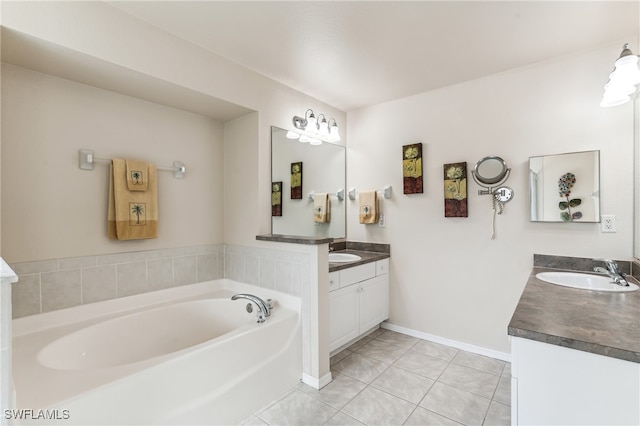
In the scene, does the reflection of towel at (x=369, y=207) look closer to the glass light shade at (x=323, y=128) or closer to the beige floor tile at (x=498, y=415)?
the glass light shade at (x=323, y=128)

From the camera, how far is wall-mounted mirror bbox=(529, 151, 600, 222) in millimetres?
2125

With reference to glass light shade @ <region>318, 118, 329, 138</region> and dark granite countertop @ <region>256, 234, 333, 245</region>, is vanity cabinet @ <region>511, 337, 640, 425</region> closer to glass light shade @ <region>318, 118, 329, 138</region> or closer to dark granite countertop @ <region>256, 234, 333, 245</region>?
dark granite countertop @ <region>256, 234, 333, 245</region>

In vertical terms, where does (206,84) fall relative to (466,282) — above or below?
above

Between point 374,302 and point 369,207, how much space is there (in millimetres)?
981

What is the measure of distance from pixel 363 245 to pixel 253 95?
193 cm

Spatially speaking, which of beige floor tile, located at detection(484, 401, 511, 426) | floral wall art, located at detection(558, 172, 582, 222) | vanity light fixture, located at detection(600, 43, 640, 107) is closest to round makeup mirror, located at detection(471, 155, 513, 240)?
floral wall art, located at detection(558, 172, 582, 222)

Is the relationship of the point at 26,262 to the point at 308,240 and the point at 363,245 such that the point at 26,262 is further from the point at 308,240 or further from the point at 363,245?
the point at 363,245

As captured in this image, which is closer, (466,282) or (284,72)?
(284,72)

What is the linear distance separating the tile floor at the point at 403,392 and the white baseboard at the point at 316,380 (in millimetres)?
30

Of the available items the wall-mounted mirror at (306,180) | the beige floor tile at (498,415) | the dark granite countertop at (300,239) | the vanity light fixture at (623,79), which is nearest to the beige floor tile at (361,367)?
the beige floor tile at (498,415)

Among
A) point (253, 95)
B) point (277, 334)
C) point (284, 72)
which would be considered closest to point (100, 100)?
point (253, 95)

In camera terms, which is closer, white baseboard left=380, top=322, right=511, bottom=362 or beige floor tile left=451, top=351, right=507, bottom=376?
beige floor tile left=451, top=351, right=507, bottom=376

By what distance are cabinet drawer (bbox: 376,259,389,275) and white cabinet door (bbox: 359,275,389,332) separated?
1.9 inches

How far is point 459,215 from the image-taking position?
2.69m
